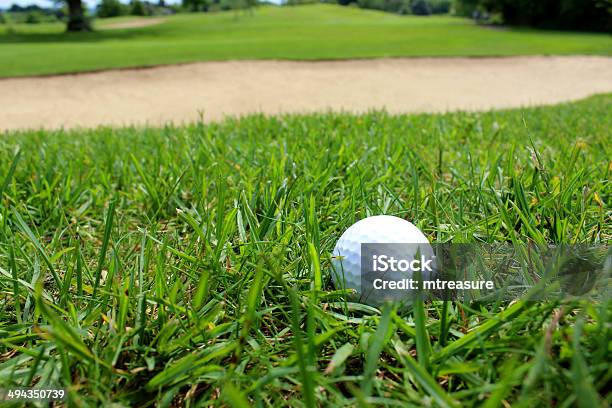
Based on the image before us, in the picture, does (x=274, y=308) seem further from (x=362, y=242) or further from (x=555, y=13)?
(x=555, y=13)

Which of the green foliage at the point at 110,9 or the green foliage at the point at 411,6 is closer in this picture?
the green foliage at the point at 110,9

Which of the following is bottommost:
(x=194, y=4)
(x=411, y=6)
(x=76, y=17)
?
(x=76, y=17)

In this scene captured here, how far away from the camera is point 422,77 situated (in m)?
10.9

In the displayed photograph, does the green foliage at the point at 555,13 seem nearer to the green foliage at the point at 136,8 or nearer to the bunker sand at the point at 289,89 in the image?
the bunker sand at the point at 289,89

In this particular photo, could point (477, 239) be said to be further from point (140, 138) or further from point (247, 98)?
point (247, 98)

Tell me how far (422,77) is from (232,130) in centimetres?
851

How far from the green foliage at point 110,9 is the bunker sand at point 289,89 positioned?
57969 millimetres

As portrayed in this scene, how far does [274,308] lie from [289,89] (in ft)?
28.9

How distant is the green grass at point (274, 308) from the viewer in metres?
0.80

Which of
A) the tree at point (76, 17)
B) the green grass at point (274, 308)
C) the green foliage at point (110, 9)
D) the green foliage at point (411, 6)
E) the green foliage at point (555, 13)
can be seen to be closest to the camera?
the green grass at point (274, 308)

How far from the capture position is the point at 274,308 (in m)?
1.04

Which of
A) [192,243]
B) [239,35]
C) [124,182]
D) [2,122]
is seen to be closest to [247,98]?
[2,122]

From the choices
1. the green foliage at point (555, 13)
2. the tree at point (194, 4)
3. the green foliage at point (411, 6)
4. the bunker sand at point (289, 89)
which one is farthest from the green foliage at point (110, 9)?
the bunker sand at point (289, 89)
